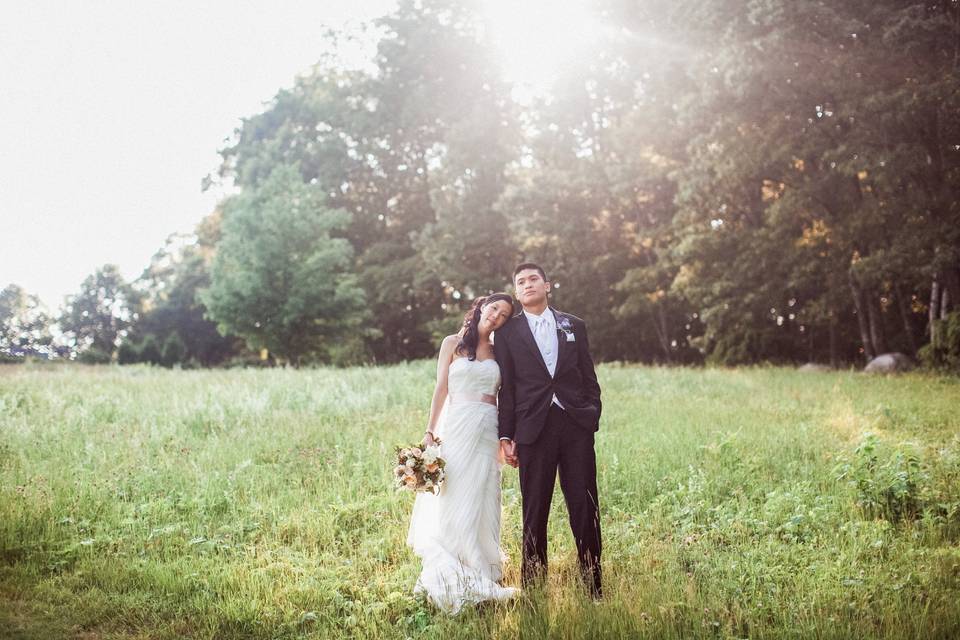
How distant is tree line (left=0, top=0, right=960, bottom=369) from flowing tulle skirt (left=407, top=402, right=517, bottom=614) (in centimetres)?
1584

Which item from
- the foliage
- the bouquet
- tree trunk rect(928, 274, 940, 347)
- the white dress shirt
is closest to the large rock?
the foliage

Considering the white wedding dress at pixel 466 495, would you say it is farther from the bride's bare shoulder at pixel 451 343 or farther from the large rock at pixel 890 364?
the large rock at pixel 890 364

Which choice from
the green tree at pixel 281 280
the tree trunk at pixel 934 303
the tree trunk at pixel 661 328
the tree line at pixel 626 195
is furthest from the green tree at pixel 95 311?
the tree trunk at pixel 934 303

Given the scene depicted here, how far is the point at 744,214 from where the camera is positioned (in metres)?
25.6

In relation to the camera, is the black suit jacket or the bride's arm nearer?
the black suit jacket

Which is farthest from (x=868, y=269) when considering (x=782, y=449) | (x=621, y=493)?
(x=621, y=493)

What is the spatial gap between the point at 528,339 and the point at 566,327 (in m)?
0.29

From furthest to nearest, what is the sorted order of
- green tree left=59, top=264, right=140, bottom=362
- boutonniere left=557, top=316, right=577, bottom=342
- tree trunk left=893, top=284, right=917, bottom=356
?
green tree left=59, top=264, right=140, bottom=362
tree trunk left=893, top=284, right=917, bottom=356
boutonniere left=557, top=316, right=577, bottom=342

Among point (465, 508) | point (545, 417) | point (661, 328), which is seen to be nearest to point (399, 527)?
point (465, 508)

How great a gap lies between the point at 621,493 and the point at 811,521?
73.7 inches

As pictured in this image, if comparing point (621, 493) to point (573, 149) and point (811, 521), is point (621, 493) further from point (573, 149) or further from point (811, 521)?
point (573, 149)

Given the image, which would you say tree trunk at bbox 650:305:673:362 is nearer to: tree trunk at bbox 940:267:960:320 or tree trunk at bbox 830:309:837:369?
tree trunk at bbox 830:309:837:369

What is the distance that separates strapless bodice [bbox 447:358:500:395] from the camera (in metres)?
5.41

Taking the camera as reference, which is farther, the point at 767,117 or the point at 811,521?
the point at 767,117
